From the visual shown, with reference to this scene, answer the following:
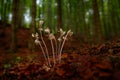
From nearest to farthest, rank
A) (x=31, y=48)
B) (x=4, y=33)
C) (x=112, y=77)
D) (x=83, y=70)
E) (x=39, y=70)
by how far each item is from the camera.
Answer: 1. (x=112, y=77)
2. (x=83, y=70)
3. (x=39, y=70)
4. (x=31, y=48)
5. (x=4, y=33)

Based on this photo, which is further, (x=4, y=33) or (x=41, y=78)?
(x=4, y=33)

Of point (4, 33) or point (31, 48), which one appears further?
point (4, 33)

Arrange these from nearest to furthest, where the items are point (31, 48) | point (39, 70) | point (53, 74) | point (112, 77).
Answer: point (112, 77), point (53, 74), point (39, 70), point (31, 48)

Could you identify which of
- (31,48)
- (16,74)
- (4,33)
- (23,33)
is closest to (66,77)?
(16,74)

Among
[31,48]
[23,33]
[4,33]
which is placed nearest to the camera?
[31,48]

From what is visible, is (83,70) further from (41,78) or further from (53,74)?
(41,78)

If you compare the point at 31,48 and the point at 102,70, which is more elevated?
the point at 102,70

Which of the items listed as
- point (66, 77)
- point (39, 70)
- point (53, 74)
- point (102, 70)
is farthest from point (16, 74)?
point (102, 70)

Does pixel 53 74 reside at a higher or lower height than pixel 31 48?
higher

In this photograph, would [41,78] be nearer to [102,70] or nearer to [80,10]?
[102,70]
